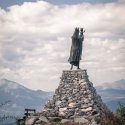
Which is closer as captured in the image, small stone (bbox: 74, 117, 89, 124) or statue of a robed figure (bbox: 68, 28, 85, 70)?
small stone (bbox: 74, 117, 89, 124)

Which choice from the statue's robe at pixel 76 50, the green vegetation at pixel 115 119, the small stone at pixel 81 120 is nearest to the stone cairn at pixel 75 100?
the small stone at pixel 81 120

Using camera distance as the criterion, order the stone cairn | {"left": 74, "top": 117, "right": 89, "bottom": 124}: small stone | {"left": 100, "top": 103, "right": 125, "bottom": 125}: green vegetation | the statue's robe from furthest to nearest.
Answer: the statue's robe, the stone cairn, {"left": 74, "top": 117, "right": 89, "bottom": 124}: small stone, {"left": 100, "top": 103, "right": 125, "bottom": 125}: green vegetation

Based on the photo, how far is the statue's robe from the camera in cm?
3169

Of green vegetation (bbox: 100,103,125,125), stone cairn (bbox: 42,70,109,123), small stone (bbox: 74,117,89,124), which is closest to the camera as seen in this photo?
green vegetation (bbox: 100,103,125,125)

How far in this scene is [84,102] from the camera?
2892 centimetres

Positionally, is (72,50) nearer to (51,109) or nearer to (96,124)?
(51,109)

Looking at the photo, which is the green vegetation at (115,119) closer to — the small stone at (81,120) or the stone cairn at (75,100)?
the small stone at (81,120)

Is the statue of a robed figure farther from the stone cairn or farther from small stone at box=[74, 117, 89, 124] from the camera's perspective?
small stone at box=[74, 117, 89, 124]

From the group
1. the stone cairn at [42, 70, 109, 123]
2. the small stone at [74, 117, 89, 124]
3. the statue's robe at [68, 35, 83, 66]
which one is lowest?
the small stone at [74, 117, 89, 124]

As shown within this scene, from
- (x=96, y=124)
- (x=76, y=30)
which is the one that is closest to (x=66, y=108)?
(x=96, y=124)

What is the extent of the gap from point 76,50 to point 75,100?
520cm

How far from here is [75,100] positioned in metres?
29.4

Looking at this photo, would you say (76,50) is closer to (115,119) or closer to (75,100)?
(75,100)

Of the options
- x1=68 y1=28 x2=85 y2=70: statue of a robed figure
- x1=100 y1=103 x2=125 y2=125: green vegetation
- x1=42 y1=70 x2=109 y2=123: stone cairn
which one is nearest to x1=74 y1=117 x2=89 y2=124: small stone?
x1=42 y1=70 x2=109 y2=123: stone cairn
